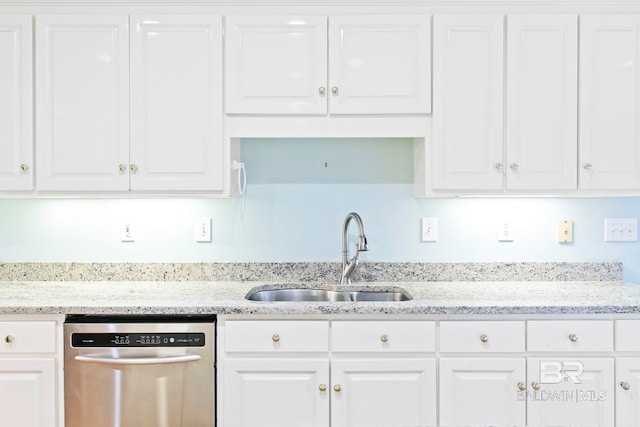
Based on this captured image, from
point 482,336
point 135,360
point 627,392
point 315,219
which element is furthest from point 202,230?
point 627,392

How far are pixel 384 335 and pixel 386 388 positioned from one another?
201mm

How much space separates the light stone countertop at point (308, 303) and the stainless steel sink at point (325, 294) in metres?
0.08

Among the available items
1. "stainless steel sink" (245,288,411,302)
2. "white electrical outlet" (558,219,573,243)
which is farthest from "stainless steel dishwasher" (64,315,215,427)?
"white electrical outlet" (558,219,573,243)

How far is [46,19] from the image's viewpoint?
2.12 metres

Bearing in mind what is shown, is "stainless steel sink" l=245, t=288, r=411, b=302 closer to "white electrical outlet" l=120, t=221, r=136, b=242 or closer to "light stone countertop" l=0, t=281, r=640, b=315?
"light stone countertop" l=0, t=281, r=640, b=315

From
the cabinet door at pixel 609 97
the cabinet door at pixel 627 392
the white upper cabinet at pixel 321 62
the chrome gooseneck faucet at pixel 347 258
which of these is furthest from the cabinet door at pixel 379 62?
the cabinet door at pixel 627 392

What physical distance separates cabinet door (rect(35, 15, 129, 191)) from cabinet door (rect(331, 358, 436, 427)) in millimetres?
1253

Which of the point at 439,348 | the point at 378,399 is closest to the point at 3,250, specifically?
the point at 378,399

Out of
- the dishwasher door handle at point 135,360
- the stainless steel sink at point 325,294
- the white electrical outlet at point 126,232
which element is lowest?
the dishwasher door handle at point 135,360

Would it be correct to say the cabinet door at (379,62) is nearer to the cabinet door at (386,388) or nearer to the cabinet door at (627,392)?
the cabinet door at (386,388)

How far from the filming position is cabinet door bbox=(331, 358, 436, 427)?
6.17 ft

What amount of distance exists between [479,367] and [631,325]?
0.58 meters

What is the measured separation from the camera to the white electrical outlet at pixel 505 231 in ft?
8.07

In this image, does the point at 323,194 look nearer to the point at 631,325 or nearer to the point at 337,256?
the point at 337,256
